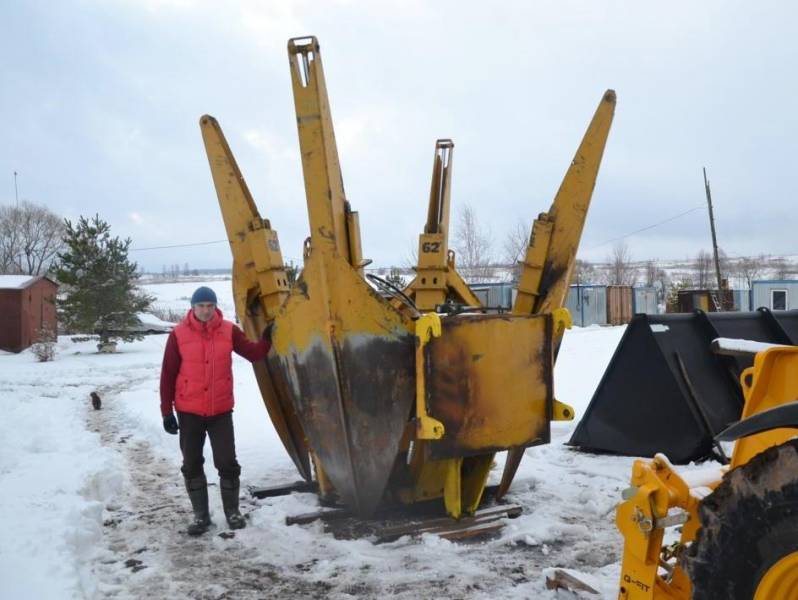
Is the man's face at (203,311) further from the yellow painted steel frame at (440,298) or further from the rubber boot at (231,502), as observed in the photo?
the yellow painted steel frame at (440,298)

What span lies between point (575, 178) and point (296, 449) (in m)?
2.77

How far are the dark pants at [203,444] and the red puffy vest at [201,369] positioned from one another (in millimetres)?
62

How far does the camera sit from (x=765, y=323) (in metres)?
6.40

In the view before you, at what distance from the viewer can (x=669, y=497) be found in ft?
6.99

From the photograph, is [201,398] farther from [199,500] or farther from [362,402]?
[362,402]

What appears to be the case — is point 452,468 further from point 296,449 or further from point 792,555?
point 792,555

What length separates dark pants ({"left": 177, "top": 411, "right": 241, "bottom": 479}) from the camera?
4.33 m

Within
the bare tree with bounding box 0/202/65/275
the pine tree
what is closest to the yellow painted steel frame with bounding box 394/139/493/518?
the pine tree

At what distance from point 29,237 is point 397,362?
55212 millimetres

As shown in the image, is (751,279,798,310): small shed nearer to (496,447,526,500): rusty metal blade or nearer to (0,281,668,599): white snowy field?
(0,281,668,599): white snowy field

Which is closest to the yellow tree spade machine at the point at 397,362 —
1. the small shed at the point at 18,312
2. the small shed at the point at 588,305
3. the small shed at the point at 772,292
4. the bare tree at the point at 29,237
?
the small shed at the point at 18,312

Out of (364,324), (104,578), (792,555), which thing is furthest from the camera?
(364,324)

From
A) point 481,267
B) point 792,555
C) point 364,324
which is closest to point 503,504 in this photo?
point 364,324

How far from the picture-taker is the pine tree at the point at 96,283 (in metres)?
20.8
